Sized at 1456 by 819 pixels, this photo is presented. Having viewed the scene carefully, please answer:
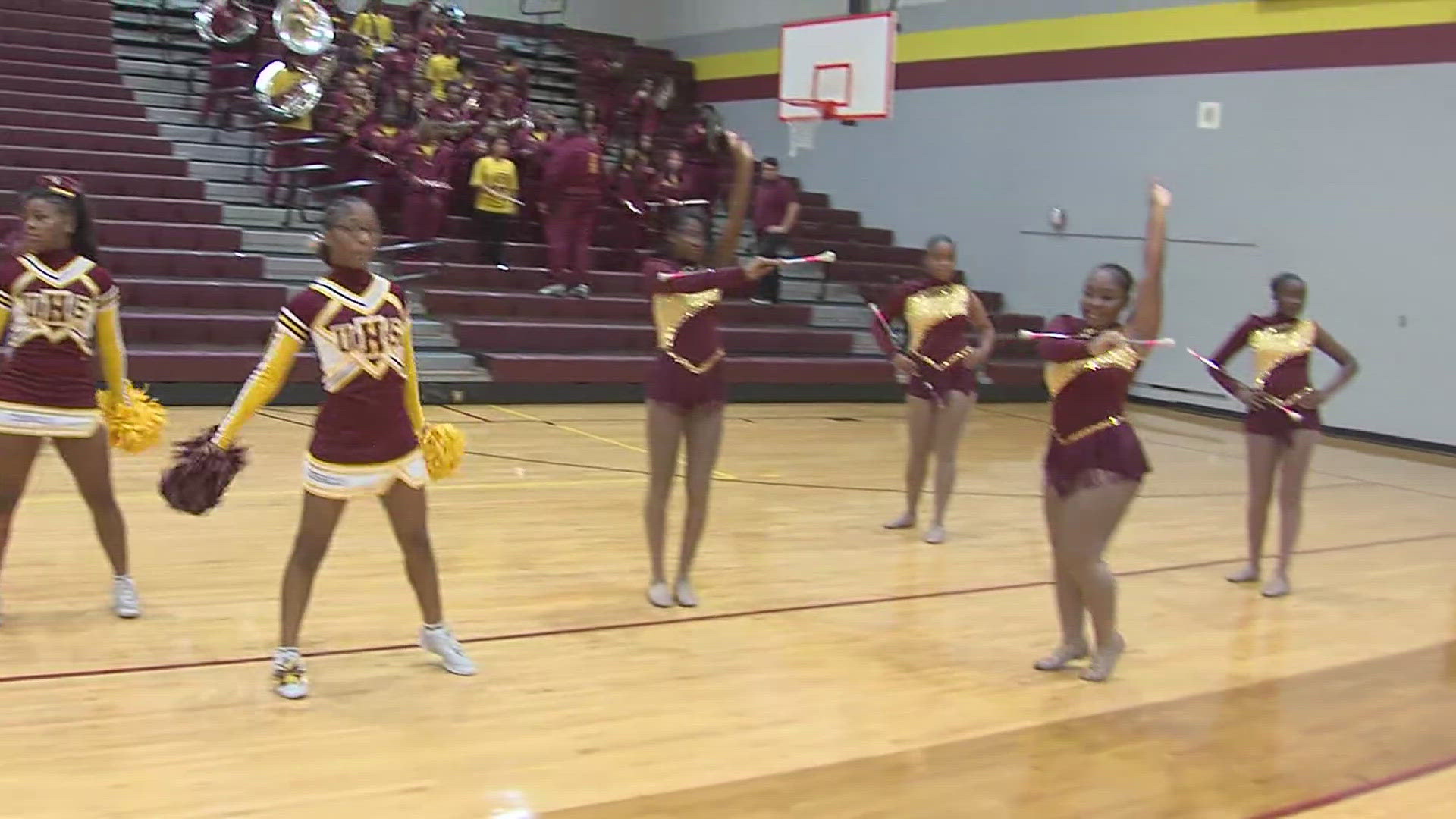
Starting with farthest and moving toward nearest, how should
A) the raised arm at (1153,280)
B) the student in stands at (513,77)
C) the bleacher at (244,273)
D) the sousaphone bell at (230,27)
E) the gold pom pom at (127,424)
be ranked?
the student in stands at (513,77) → the sousaphone bell at (230,27) → the bleacher at (244,273) → the gold pom pom at (127,424) → the raised arm at (1153,280)

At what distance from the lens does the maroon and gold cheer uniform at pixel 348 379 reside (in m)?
3.88

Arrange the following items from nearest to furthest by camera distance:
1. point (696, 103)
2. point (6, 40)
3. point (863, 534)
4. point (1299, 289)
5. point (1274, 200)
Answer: point (1299, 289), point (863, 534), point (1274, 200), point (6, 40), point (696, 103)

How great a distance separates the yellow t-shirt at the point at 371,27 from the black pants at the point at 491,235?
112 inches

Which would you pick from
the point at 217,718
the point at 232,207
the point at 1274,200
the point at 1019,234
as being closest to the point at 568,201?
the point at 232,207

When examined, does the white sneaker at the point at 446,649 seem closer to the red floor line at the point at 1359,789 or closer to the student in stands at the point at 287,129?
the red floor line at the point at 1359,789

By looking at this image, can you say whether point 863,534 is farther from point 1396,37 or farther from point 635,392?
point 1396,37

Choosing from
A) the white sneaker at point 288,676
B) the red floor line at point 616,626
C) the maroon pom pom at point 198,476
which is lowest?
the red floor line at point 616,626

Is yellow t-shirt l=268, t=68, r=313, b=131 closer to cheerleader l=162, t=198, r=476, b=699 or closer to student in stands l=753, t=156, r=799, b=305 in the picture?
student in stands l=753, t=156, r=799, b=305

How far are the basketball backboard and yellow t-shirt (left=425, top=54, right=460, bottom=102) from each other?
154 inches

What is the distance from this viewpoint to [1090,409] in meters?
4.45

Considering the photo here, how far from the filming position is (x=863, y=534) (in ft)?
23.6

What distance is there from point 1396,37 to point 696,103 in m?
10.4

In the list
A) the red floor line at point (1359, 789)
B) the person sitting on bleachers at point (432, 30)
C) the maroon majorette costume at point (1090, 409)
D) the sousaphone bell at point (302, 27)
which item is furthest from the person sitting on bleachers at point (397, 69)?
the red floor line at point (1359, 789)

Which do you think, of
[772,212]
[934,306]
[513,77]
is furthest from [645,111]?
[934,306]
